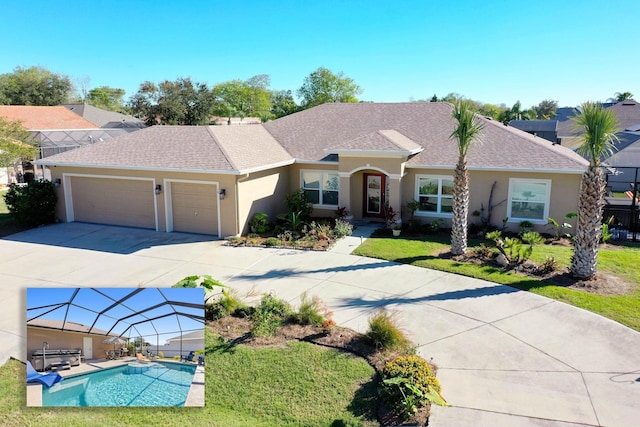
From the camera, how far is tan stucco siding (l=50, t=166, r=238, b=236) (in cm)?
1827

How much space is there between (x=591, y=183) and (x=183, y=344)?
11.7m

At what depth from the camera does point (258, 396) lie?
7.94 metres

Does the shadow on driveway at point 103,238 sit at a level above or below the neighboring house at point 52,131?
below

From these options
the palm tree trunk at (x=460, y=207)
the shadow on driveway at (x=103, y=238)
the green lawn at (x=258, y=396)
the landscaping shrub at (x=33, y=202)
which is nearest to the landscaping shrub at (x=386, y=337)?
the green lawn at (x=258, y=396)

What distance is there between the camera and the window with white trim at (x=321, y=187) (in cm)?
2123

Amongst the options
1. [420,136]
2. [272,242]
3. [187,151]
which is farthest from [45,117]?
[420,136]

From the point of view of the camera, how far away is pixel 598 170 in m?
13.0

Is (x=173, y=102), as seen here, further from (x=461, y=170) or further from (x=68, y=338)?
(x=68, y=338)

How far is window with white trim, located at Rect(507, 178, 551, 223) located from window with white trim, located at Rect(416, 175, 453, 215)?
2329mm

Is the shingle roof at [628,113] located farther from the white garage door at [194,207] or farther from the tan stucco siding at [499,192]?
the white garage door at [194,207]

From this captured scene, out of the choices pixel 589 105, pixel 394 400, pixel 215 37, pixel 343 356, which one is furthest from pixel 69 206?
pixel 215 37

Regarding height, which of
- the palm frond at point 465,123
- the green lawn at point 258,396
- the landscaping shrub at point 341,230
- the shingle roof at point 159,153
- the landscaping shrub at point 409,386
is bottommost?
the green lawn at point 258,396

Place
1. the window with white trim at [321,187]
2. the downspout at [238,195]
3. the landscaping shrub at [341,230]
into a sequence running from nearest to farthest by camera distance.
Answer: the downspout at [238,195], the landscaping shrub at [341,230], the window with white trim at [321,187]

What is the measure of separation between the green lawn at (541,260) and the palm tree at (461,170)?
879 millimetres
